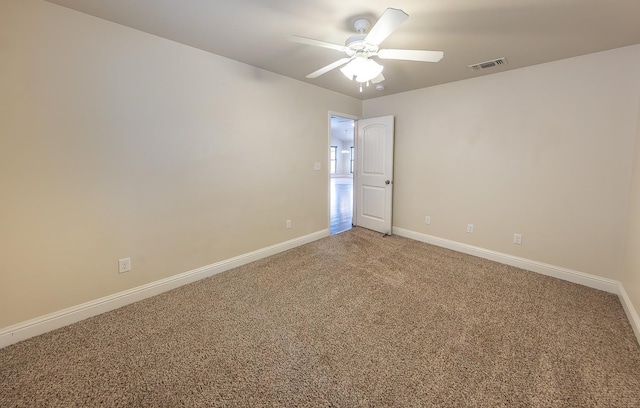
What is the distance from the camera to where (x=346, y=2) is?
175cm

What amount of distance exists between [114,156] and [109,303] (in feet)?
4.18

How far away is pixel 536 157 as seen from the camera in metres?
2.88

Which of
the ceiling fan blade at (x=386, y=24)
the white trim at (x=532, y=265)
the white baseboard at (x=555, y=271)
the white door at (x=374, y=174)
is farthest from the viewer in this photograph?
the white door at (x=374, y=174)

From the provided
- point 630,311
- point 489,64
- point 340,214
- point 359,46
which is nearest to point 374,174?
point 340,214

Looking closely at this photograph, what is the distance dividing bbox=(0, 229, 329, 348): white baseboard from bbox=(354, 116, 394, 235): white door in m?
2.12

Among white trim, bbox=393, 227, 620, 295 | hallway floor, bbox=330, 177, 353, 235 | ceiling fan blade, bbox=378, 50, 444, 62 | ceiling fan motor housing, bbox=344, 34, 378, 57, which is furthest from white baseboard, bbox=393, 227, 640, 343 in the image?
ceiling fan motor housing, bbox=344, 34, 378, 57

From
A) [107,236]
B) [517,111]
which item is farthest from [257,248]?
[517,111]

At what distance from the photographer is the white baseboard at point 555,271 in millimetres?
2131

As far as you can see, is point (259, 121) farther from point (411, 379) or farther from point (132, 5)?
point (411, 379)

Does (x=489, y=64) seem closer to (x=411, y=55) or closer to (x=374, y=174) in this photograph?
(x=411, y=55)

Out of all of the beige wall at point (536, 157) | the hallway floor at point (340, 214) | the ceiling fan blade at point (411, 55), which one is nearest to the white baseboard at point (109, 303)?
the hallway floor at point (340, 214)

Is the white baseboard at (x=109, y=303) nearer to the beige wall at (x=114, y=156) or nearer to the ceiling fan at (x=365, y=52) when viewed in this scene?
the beige wall at (x=114, y=156)

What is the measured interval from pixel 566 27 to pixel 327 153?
2.84m

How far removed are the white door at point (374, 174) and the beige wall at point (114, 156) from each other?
1.78 metres
